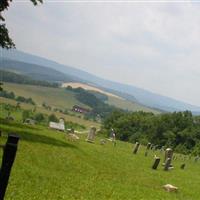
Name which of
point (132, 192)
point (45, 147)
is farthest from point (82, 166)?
point (132, 192)

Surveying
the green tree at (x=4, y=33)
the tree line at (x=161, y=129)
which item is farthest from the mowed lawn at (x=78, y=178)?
the tree line at (x=161, y=129)

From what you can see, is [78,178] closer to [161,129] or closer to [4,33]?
[4,33]

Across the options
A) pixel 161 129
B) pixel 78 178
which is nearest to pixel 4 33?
pixel 78 178

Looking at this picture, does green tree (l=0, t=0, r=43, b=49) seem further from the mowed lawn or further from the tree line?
the tree line

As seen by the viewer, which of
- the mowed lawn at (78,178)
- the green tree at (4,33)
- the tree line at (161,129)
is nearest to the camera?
the mowed lawn at (78,178)

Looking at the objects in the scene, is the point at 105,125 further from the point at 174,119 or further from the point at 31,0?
the point at 31,0

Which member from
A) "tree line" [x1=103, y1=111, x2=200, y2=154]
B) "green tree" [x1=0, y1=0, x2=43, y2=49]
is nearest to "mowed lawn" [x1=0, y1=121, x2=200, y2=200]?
"green tree" [x1=0, y1=0, x2=43, y2=49]

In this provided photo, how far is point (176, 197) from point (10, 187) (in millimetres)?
10141

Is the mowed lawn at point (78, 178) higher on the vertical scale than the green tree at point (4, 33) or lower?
lower

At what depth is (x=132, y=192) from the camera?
23.1 meters

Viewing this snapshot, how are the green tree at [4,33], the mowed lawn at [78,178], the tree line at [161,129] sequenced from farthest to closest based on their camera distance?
the tree line at [161,129], the green tree at [4,33], the mowed lawn at [78,178]

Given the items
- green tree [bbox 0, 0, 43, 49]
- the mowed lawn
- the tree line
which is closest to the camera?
the mowed lawn

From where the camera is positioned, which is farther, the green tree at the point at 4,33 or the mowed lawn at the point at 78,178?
the green tree at the point at 4,33

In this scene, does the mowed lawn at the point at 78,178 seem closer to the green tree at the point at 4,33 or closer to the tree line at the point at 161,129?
the green tree at the point at 4,33
